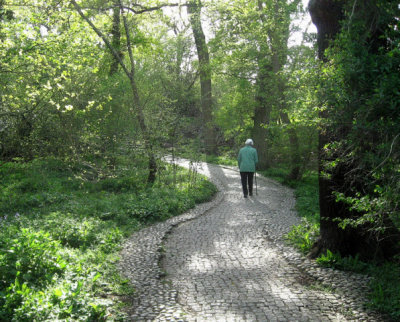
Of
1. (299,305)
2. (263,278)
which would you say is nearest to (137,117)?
(263,278)

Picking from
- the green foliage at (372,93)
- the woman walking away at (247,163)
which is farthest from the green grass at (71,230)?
the green foliage at (372,93)

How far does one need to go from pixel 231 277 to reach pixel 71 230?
11.1 ft

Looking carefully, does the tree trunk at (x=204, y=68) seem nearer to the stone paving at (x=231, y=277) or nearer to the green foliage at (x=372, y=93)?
the stone paving at (x=231, y=277)

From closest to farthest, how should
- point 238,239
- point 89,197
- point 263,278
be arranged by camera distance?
point 263,278, point 238,239, point 89,197

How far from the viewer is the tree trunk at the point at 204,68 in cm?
2217

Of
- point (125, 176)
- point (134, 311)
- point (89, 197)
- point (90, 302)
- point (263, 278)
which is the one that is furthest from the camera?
point (125, 176)

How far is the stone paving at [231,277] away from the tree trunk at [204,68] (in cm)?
1466

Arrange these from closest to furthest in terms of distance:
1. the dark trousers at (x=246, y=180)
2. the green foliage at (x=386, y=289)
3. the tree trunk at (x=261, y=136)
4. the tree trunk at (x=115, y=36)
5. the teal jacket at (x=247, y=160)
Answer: the green foliage at (x=386, y=289), the teal jacket at (x=247, y=160), the dark trousers at (x=246, y=180), the tree trunk at (x=115, y=36), the tree trunk at (x=261, y=136)

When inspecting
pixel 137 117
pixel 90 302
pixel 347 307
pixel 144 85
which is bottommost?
pixel 347 307

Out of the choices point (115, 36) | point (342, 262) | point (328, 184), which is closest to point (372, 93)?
point (328, 184)

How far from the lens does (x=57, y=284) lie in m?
4.68

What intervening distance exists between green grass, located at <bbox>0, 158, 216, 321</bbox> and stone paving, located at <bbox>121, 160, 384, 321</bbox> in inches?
19.0

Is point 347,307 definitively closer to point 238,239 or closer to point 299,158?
point 238,239

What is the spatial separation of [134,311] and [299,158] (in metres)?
12.7
